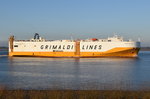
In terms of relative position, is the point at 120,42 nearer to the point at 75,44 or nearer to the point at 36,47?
the point at 75,44

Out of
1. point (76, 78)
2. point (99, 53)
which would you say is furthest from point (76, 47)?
point (76, 78)

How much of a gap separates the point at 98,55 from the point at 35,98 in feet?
166

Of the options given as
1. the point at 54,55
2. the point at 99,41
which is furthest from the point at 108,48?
the point at 54,55

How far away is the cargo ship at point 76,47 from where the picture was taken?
57531 millimetres

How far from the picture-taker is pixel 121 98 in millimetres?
9539

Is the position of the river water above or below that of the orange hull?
below

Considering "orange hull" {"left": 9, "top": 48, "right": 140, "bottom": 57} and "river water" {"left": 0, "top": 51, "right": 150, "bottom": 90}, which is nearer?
"river water" {"left": 0, "top": 51, "right": 150, "bottom": 90}

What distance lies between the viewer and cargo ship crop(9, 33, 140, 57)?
2265 inches

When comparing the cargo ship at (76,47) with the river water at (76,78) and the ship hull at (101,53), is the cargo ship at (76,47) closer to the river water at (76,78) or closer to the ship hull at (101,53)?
the ship hull at (101,53)

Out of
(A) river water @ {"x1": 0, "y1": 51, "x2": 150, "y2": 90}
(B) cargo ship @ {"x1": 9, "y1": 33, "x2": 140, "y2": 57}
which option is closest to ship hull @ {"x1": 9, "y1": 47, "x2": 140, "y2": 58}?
(B) cargo ship @ {"x1": 9, "y1": 33, "x2": 140, "y2": 57}

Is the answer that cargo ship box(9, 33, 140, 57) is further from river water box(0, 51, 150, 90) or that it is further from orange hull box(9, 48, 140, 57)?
river water box(0, 51, 150, 90)

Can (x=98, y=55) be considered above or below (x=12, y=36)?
below

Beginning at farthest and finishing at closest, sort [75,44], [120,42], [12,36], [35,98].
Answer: [12,36] < [75,44] < [120,42] < [35,98]

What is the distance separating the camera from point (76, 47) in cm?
6144
